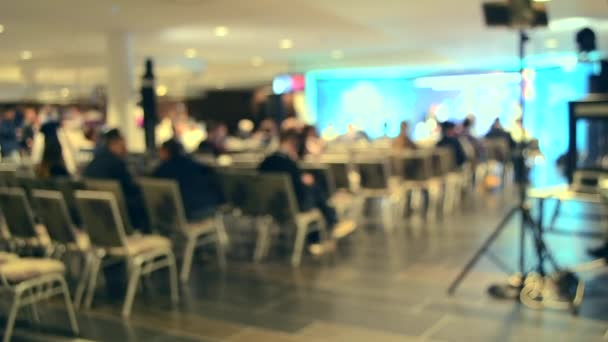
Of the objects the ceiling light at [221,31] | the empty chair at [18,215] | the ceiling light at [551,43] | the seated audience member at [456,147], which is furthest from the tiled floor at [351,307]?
the ceiling light at [551,43]

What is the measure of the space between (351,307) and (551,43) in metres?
8.63

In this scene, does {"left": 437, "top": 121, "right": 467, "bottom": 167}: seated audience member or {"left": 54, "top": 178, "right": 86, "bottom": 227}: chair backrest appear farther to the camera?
{"left": 437, "top": 121, "right": 467, "bottom": 167}: seated audience member

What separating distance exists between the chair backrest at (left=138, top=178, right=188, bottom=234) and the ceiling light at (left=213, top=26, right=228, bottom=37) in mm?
5054

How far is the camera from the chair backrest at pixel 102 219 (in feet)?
14.4

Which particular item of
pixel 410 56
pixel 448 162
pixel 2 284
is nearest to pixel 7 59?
pixel 410 56

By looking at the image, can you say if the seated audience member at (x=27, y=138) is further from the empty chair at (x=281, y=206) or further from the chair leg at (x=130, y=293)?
the chair leg at (x=130, y=293)

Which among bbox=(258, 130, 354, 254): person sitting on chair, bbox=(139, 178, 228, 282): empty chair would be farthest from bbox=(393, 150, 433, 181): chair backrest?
bbox=(139, 178, 228, 282): empty chair

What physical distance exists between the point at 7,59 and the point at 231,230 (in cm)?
1016

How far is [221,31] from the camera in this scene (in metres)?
10.2

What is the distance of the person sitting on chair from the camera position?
5977 mm

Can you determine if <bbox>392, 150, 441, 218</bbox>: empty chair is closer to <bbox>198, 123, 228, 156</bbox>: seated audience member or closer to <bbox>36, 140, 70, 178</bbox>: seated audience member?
<bbox>198, 123, 228, 156</bbox>: seated audience member

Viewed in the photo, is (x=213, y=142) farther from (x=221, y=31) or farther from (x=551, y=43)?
(x=551, y=43)

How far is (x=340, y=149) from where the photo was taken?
10266mm

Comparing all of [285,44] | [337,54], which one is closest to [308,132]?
[285,44]
